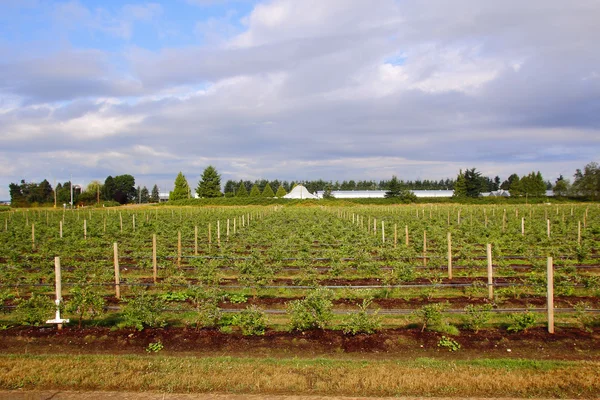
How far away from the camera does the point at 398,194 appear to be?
306ft

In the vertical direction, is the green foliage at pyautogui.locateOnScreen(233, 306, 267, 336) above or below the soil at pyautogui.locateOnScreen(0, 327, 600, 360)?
above

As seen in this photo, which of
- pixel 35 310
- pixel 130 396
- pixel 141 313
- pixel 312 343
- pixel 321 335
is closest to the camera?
pixel 130 396

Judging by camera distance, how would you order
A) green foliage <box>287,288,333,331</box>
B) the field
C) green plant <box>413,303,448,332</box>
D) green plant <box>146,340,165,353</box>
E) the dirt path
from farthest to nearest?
green foliage <box>287,288,333,331</box> → green plant <box>413,303,448,332</box> → green plant <box>146,340,165,353</box> → the field → the dirt path

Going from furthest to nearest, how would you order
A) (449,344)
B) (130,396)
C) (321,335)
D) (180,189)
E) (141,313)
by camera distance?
(180,189) < (141,313) < (321,335) < (449,344) < (130,396)

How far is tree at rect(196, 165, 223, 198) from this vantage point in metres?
92.8

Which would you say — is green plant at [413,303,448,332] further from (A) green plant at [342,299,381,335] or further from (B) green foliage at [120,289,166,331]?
(B) green foliage at [120,289,166,331]

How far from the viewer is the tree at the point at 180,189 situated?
90438 millimetres

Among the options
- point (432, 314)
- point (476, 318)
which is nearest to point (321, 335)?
point (432, 314)

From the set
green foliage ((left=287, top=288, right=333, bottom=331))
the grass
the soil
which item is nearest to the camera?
the grass

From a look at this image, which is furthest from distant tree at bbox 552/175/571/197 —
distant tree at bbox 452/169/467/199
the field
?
the field

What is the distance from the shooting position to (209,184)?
3669 inches

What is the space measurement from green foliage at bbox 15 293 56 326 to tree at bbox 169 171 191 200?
271 ft

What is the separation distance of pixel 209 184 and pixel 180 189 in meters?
6.04

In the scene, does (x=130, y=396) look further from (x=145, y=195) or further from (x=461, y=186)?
(x=145, y=195)
